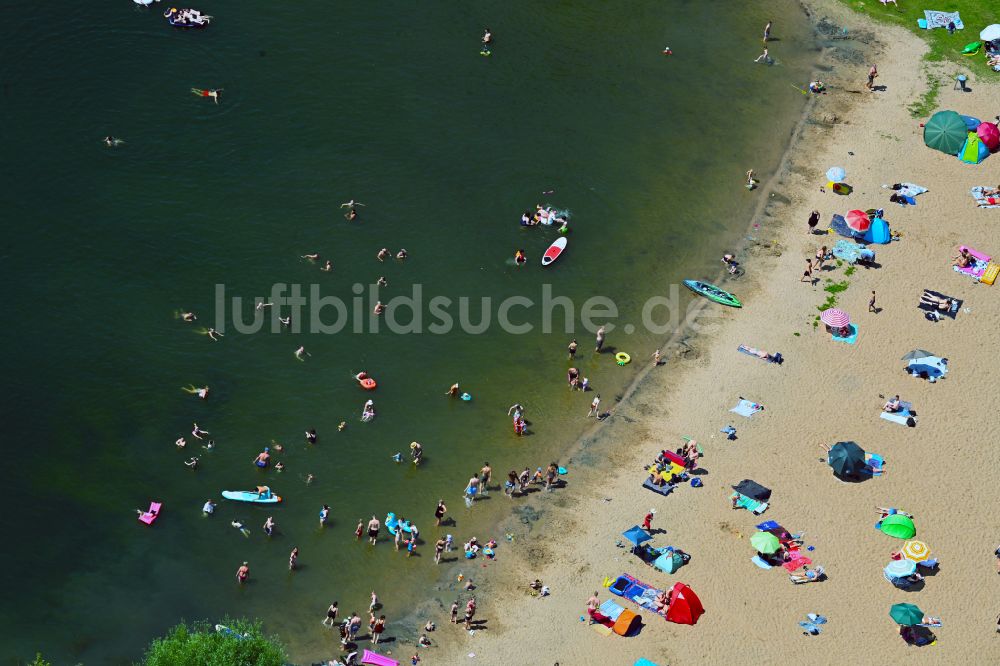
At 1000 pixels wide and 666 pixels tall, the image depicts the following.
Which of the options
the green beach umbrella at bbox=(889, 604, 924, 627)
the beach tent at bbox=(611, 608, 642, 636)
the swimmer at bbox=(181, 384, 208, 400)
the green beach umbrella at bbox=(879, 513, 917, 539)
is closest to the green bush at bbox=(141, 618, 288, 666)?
the beach tent at bbox=(611, 608, 642, 636)

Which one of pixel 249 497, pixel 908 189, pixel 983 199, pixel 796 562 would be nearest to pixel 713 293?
pixel 908 189

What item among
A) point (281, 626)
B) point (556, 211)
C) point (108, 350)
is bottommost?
point (281, 626)

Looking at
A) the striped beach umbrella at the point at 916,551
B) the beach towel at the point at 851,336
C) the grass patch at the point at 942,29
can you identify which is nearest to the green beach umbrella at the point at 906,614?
the striped beach umbrella at the point at 916,551

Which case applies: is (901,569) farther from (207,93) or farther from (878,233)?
(207,93)

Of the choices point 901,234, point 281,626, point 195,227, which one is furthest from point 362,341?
point 901,234

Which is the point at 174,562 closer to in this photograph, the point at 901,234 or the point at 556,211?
the point at 556,211
